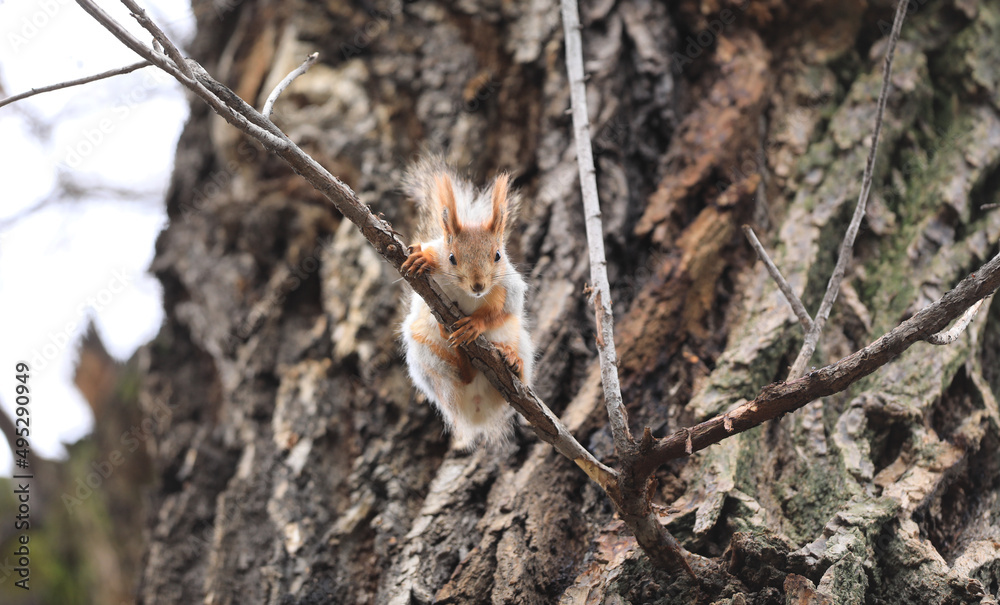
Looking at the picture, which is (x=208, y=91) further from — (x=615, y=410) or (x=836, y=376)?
(x=836, y=376)

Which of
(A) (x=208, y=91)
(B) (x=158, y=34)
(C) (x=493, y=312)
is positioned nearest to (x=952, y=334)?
(C) (x=493, y=312)

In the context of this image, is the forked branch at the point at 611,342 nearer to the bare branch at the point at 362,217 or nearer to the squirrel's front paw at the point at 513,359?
the bare branch at the point at 362,217

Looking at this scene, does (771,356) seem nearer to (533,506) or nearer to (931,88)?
(533,506)

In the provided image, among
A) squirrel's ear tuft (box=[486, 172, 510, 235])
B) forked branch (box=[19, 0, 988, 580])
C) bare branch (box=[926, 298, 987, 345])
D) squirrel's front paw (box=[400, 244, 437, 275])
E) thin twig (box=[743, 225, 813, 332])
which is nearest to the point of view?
Result: forked branch (box=[19, 0, 988, 580])

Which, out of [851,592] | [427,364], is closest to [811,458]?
[851,592]

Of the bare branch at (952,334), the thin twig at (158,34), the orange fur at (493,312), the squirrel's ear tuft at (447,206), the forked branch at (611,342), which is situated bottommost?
the bare branch at (952,334)

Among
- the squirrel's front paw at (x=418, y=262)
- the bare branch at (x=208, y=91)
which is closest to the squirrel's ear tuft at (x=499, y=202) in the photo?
the squirrel's front paw at (x=418, y=262)

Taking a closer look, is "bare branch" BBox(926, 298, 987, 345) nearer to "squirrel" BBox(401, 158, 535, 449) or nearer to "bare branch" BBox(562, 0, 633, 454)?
"bare branch" BBox(562, 0, 633, 454)

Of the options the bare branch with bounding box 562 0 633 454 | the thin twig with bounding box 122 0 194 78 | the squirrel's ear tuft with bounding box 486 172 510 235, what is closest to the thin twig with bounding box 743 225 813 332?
the bare branch with bounding box 562 0 633 454

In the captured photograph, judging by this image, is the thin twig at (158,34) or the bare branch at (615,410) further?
the bare branch at (615,410)
